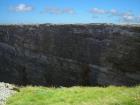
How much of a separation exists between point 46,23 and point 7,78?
1915 cm

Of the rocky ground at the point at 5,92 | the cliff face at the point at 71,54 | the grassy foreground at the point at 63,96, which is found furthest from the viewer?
the cliff face at the point at 71,54

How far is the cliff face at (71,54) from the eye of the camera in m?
47.7

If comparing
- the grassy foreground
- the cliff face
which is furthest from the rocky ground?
the cliff face

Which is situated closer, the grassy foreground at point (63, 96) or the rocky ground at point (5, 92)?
the grassy foreground at point (63, 96)

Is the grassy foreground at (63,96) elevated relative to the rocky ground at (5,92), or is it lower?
elevated

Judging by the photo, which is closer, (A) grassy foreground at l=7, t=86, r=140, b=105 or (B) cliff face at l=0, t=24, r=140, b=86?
(A) grassy foreground at l=7, t=86, r=140, b=105

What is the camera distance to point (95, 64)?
5306cm

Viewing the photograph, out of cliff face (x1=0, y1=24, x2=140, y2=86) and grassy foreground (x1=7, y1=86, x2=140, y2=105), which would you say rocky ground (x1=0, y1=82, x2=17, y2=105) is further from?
cliff face (x1=0, y1=24, x2=140, y2=86)

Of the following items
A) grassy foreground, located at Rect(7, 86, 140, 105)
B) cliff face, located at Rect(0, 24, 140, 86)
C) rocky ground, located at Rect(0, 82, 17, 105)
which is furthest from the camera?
cliff face, located at Rect(0, 24, 140, 86)

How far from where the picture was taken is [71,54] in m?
58.5

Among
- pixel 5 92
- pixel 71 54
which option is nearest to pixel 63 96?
pixel 5 92

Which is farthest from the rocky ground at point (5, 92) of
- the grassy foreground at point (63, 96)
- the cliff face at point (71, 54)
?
the cliff face at point (71, 54)

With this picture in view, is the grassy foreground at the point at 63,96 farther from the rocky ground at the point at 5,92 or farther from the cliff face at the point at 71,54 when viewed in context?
the cliff face at the point at 71,54

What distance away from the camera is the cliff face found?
47688mm
